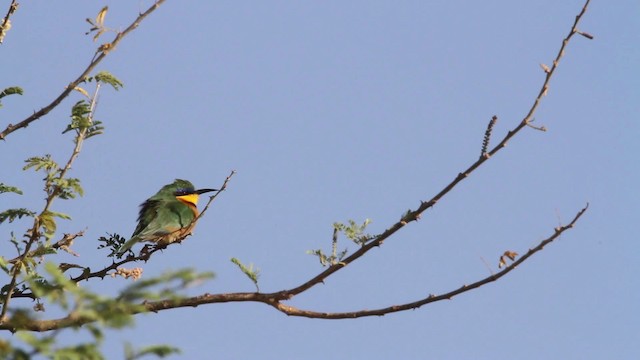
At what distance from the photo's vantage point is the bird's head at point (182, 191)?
9.95m

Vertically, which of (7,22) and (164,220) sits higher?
(164,220)

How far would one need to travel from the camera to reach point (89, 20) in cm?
432

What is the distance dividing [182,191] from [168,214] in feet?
4.10

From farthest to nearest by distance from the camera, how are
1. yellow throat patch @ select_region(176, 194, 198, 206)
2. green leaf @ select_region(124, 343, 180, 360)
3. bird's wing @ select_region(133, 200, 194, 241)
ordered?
yellow throat patch @ select_region(176, 194, 198, 206)
bird's wing @ select_region(133, 200, 194, 241)
green leaf @ select_region(124, 343, 180, 360)

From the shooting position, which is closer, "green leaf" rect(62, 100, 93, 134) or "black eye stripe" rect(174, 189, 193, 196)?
"green leaf" rect(62, 100, 93, 134)

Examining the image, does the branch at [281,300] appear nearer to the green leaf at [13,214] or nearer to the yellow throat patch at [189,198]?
the green leaf at [13,214]

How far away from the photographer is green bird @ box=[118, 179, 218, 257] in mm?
8558

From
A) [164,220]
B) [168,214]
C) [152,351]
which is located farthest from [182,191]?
[152,351]

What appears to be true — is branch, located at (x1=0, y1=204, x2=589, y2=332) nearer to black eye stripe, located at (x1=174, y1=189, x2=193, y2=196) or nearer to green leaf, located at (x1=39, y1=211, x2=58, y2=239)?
green leaf, located at (x1=39, y1=211, x2=58, y2=239)

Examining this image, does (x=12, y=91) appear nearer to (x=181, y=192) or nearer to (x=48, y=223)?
(x=48, y=223)

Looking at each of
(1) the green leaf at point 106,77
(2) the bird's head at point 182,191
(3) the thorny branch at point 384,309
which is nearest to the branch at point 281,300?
(3) the thorny branch at point 384,309

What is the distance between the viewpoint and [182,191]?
10141 mm

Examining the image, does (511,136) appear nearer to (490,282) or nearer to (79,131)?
(490,282)

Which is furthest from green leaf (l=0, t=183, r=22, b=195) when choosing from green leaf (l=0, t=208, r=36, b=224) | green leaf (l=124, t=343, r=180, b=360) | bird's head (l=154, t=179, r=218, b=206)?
bird's head (l=154, t=179, r=218, b=206)
